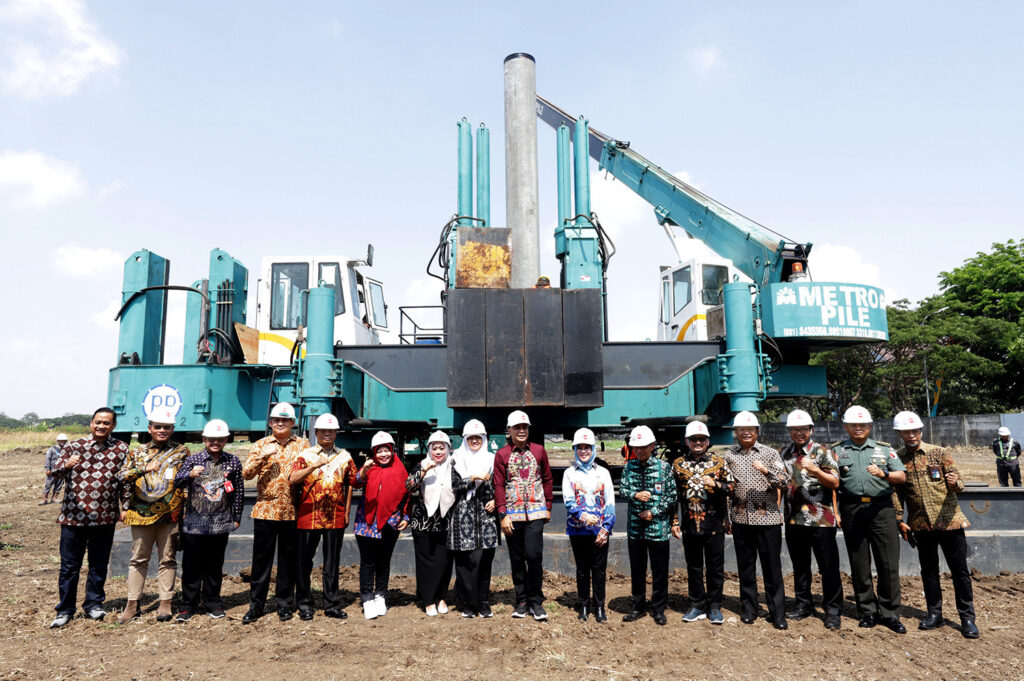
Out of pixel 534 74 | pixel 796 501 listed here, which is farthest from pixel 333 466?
pixel 534 74

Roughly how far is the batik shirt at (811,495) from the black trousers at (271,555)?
403 cm

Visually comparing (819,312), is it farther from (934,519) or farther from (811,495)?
(811,495)

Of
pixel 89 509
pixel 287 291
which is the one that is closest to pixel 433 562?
pixel 89 509

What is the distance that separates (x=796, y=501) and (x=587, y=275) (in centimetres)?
450

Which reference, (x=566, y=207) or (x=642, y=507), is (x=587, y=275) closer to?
(x=566, y=207)

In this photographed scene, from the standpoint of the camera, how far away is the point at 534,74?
10992mm

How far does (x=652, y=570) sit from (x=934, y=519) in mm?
2215

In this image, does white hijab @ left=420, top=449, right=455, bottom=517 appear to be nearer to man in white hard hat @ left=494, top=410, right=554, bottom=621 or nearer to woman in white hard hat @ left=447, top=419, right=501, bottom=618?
woman in white hard hat @ left=447, top=419, right=501, bottom=618

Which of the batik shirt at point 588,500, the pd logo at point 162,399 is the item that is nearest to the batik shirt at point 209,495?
the batik shirt at point 588,500

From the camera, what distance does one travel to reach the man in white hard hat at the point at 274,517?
540cm

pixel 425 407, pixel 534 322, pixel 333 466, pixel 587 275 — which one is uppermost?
pixel 587 275

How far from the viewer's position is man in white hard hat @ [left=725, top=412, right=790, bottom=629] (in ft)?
17.3

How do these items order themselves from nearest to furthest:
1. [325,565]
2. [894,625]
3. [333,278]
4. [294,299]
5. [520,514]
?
[894,625], [520,514], [325,565], [294,299], [333,278]

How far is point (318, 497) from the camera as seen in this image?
5.47m
